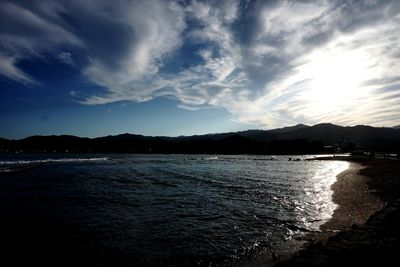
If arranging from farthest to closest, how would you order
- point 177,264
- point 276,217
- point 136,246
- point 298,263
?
point 276,217 < point 136,246 < point 177,264 < point 298,263

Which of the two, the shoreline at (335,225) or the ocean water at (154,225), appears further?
the ocean water at (154,225)

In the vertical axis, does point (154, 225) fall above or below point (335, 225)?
above

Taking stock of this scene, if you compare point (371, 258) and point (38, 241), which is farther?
point (38, 241)

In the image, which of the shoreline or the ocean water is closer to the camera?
the shoreline

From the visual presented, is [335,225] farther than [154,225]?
Yes

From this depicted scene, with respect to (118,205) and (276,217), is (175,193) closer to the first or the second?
(118,205)

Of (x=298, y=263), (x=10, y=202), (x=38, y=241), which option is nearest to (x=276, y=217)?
(x=298, y=263)

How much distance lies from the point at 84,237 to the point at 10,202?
10716 mm

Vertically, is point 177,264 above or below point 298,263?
below

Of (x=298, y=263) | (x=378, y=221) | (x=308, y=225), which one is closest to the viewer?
(x=298, y=263)

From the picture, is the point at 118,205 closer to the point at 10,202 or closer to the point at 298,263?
the point at 10,202

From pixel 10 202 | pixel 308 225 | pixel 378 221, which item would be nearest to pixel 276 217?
pixel 308 225

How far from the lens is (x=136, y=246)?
36.3 feet

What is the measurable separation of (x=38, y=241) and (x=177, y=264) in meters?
6.32
